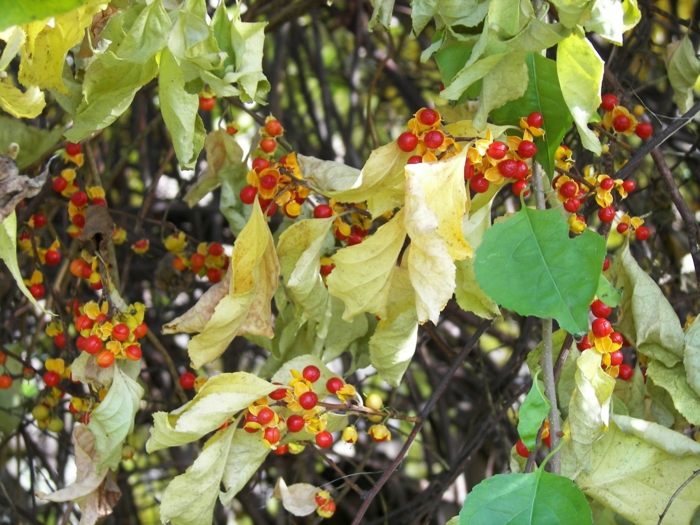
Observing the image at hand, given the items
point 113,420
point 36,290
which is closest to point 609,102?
point 113,420

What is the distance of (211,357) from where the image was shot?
113 cm

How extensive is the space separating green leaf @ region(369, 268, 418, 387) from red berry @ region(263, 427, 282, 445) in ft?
0.46

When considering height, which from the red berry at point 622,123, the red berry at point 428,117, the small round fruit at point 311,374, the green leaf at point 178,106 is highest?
the green leaf at point 178,106

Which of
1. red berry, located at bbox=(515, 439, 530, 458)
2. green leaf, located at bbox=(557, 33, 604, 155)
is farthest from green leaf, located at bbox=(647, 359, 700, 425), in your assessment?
green leaf, located at bbox=(557, 33, 604, 155)

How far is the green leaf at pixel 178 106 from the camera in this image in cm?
99

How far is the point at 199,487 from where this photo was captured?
1.11 m

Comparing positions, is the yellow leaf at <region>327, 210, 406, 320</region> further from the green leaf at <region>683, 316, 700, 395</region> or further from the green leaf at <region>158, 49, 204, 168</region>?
the green leaf at <region>683, 316, 700, 395</region>

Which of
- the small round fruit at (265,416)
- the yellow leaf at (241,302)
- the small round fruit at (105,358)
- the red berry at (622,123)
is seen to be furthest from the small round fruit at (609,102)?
the small round fruit at (105,358)

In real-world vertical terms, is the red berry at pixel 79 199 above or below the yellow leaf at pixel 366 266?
below

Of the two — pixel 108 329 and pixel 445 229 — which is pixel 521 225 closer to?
pixel 445 229

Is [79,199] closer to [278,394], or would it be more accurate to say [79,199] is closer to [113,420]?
[113,420]

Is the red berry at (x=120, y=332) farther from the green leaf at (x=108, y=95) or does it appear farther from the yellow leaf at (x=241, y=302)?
the green leaf at (x=108, y=95)

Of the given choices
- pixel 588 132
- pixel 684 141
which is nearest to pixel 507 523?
pixel 588 132

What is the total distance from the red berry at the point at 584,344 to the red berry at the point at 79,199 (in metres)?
0.68
